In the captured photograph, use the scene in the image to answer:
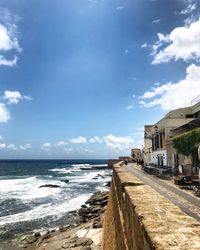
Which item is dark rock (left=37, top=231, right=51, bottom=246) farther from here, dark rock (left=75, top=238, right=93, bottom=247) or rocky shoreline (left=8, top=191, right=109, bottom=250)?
dark rock (left=75, top=238, right=93, bottom=247)

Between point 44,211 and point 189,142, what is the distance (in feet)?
46.7

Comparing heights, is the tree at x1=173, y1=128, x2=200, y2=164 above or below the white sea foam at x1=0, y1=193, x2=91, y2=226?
above

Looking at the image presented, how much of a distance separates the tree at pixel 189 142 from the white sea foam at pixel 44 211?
1123cm

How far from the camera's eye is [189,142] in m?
21.6

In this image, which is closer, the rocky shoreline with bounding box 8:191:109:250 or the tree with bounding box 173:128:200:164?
the rocky shoreline with bounding box 8:191:109:250

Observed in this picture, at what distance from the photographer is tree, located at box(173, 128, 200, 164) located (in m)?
20.8

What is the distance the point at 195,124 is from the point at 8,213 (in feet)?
59.4

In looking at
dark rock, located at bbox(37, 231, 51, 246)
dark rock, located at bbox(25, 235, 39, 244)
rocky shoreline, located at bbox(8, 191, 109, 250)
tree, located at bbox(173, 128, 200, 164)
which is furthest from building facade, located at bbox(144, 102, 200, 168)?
dark rock, located at bbox(25, 235, 39, 244)

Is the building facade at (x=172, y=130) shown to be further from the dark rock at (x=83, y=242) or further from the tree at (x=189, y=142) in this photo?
the dark rock at (x=83, y=242)

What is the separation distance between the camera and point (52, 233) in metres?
19.7

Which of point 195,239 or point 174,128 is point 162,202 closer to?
point 195,239

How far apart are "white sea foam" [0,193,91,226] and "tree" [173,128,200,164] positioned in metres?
11.2

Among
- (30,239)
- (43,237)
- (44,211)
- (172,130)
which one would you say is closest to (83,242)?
(43,237)

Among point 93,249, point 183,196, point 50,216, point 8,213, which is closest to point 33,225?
point 50,216
